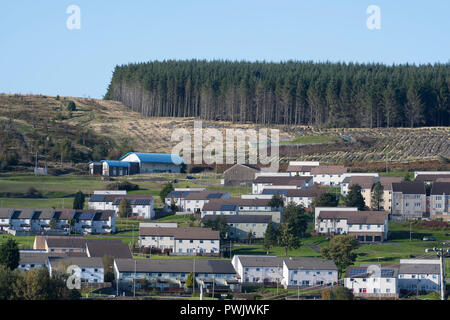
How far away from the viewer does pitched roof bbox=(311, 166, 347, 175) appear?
8825 centimetres

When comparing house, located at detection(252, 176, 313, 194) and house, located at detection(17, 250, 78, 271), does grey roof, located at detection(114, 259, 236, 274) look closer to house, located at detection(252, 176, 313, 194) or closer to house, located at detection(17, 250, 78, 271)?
house, located at detection(17, 250, 78, 271)

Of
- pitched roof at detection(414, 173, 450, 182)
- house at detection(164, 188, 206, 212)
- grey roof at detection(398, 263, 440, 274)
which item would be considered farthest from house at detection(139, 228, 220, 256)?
pitched roof at detection(414, 173, 450, 182)

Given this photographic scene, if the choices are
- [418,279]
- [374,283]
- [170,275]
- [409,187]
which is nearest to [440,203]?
[409,187]

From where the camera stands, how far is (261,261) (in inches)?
2215

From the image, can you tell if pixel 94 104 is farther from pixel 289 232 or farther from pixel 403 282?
pixel 403 282

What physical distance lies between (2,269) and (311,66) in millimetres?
117986

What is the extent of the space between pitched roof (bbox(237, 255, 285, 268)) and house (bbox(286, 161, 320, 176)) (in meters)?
34.7

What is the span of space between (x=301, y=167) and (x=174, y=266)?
4041 centimetres

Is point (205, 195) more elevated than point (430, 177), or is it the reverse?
point (430, 177)

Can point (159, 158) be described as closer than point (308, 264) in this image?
No

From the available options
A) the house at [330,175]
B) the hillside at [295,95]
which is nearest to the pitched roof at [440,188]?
the house at [330,175]

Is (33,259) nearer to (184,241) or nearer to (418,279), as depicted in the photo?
(184,241)

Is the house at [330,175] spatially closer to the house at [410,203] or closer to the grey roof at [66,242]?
the house at [410,203]

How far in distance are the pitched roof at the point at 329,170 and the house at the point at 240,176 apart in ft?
19.5
